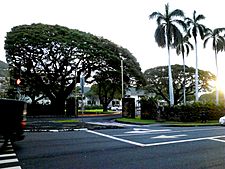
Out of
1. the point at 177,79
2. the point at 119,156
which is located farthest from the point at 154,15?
the point at 119,156

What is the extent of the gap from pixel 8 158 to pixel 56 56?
32.9 metres

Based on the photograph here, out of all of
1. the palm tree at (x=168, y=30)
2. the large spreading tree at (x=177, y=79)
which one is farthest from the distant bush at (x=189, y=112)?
the large spreading tree at (x=177, y=79)

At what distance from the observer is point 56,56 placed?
132 feet

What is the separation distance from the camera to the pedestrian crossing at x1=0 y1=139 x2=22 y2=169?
7123 millimetres

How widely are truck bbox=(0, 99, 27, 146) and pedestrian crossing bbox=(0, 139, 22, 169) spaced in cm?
26

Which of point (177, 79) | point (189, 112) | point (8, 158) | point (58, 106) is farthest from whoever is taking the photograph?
point (177, 79)

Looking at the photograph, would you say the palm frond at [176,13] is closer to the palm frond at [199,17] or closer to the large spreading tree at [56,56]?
the palm frond at [199,17]

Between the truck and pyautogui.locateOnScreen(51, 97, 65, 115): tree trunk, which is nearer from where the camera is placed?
the truck

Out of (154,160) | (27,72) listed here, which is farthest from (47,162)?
(27,72)

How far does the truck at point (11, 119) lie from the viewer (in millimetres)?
9070

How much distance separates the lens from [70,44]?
39.1m

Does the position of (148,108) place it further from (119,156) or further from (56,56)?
(119,156)

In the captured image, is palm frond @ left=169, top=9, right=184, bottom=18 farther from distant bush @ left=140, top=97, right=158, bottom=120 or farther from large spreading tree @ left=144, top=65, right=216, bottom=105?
large spreading tree @ left=144, top=65, right=216, bottom=105

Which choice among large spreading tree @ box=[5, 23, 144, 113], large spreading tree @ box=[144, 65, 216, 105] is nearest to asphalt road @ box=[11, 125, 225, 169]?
large spreading tree @ box=[5, 23, 144, 113]
